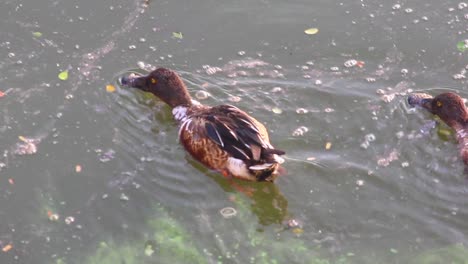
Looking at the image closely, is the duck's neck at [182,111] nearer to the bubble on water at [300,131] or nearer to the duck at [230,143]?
the duck at [230,143]

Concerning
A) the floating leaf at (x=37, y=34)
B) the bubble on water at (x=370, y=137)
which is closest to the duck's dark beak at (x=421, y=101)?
the bubble on water at (x=370, y=137)

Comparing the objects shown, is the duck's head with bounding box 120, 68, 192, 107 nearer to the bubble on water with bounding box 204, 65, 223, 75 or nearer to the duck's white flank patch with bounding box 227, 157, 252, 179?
the bubble on water with bounding box 204, 65, 223, 75

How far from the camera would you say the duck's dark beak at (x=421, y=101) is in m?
8.68

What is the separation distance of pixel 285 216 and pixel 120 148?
2.06 m

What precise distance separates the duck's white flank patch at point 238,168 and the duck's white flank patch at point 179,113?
43.4 inches

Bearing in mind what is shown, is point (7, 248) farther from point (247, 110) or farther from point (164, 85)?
point (247, 110)

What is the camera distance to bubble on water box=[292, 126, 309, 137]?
8.31 meters

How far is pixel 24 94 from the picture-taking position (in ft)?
28.7

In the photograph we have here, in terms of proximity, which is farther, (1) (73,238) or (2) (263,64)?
(2) (263,64)

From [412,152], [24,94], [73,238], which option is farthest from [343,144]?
[24,94]

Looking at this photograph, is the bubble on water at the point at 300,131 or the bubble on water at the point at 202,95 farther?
the bubble on water at the point at 202,95

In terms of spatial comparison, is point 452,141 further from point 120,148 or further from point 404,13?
point 120,148

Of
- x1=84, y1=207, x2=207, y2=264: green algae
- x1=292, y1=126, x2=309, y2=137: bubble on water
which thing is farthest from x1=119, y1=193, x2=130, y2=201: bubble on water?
x1=292, y1=126, x2=309, y2=137: bubble on water

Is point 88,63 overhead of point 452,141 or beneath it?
overhead
